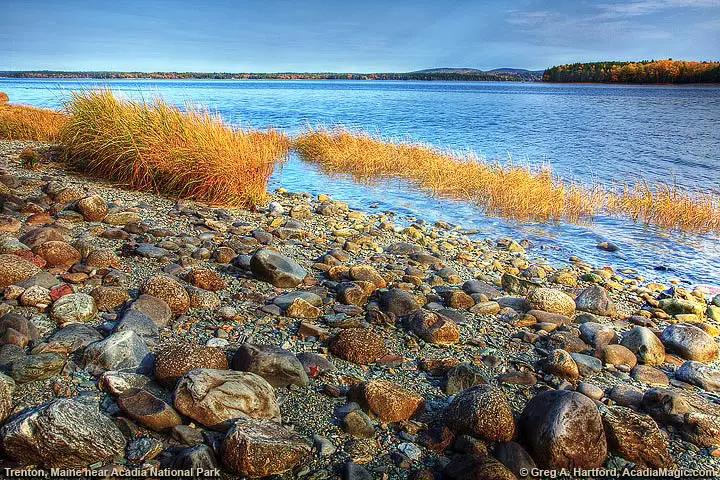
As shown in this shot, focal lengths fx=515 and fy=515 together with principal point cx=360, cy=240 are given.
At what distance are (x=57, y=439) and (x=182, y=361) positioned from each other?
1054mm

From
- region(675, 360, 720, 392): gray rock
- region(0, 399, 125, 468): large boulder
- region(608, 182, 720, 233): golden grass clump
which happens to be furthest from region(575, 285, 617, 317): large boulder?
region(608, 182, 720, 233): golden grass clump

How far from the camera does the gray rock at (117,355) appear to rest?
4105 mm

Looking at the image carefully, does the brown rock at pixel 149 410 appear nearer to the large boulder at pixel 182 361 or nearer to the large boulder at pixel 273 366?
the large boulder at pixel 182 361

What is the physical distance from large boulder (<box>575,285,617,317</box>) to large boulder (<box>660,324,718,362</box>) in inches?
35.4

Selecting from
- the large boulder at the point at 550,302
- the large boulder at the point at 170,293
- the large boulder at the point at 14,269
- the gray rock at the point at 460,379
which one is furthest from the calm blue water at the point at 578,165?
the large boulder at the point at 14,269

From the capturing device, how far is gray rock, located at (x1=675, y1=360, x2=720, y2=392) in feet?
15.6

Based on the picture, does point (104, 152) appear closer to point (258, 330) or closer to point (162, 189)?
point (162, 189)

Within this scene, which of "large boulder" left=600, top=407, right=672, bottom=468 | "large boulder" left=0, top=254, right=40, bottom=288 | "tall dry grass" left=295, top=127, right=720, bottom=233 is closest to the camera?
"large boulder" left=600, top=407, right=672, bottom=468

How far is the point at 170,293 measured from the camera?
17.5 ft

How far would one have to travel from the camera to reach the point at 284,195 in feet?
41.5

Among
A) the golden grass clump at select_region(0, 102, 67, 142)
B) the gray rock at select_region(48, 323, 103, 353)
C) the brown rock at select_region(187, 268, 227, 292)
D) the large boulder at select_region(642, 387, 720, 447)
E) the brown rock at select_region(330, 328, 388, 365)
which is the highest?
the golden grass clump at select_region(0, 102, 67, 142)

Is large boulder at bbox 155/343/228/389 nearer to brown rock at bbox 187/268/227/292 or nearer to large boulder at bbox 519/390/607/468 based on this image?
brown rock at bbox 187/268/227/292

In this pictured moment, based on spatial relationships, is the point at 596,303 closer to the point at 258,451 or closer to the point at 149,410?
the point at 258,451

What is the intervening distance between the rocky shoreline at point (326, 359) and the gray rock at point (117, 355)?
0.05 ft
